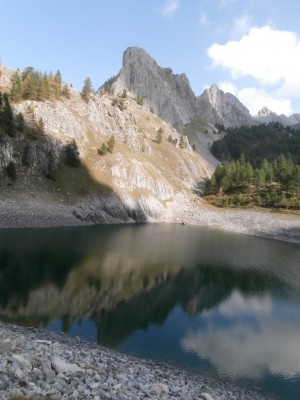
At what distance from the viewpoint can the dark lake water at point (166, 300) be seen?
31484 mm

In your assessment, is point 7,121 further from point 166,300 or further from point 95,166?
point 166,300

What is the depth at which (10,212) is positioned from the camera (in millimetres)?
82000

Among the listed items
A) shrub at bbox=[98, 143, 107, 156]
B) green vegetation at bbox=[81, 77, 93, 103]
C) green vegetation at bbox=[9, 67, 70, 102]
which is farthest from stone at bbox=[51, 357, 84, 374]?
green vegetation at bbox=[81, 77, 93, 103]

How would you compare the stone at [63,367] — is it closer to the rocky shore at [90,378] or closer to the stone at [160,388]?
the rocky shore at [90,378]

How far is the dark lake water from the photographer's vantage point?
31.5 metres

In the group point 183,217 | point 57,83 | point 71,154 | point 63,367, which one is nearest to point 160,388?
point 63,367

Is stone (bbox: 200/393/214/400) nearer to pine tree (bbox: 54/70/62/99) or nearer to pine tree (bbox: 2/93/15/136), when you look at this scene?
pine tree (bbox: 2/93/15/136)

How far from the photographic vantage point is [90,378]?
18.5m

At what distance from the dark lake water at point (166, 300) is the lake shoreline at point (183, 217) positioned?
22.2 feet

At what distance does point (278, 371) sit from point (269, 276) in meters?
35.5

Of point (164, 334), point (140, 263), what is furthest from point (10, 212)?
point (164, 334)

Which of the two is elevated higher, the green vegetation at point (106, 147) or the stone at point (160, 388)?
the green vegetation at point (106, 147)

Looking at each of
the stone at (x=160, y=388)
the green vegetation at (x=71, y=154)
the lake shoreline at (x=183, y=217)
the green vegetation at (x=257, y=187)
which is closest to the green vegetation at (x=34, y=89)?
the green vegetation at (x=71, y=154)

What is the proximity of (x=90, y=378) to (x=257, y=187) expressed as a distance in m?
144
